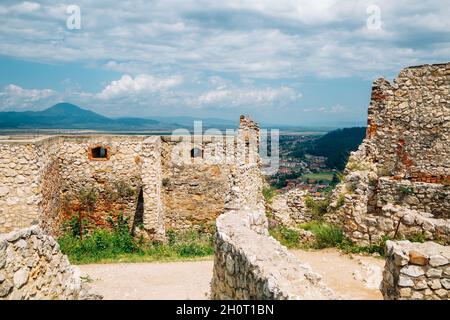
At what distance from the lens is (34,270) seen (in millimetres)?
4520

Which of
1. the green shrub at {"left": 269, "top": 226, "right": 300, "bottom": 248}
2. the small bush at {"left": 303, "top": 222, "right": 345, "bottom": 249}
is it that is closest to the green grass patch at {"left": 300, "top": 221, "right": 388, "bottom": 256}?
the small bush at {"left": 303, "top": 222, "right": 345, "bottom": 249}

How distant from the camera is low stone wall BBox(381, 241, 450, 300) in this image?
539 centimetres

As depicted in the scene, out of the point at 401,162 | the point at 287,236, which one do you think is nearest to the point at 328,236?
the point at 287,236

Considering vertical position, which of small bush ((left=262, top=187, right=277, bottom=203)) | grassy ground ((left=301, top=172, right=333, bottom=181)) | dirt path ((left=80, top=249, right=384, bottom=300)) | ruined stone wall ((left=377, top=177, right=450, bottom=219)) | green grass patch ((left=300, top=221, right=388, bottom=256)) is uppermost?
ruined stone wall ((left=377, top=177, right=450, bottom=219))

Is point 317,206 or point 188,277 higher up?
point 317,206

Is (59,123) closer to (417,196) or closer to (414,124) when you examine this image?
(414,124)

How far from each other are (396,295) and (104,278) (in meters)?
6.35

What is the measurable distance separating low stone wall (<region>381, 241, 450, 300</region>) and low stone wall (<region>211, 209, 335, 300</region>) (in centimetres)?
176

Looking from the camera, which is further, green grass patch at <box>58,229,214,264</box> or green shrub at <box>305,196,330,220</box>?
green shrub at <box>305,196,330,220</box>

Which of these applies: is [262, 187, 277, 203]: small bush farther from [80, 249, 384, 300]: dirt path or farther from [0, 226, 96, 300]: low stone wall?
[0, 226, 96, 300]: low stone wall

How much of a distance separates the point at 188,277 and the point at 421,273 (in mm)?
5261

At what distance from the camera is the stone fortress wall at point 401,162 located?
9.24 meters

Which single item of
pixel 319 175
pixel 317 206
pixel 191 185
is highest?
pixel 191 185
